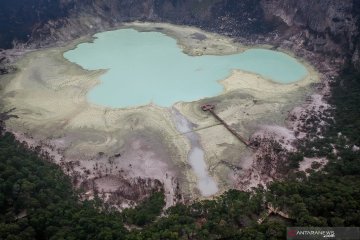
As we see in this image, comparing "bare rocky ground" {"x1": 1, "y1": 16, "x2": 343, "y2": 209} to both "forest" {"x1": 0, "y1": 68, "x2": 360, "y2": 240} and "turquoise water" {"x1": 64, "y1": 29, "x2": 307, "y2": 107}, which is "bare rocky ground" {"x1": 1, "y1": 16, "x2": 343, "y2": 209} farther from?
"turquoise water" {"x1": 64, "y1": 29, "x2": 307, "y2": 107}

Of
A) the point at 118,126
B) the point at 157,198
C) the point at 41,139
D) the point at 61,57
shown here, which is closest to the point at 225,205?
→ the point at 157,198

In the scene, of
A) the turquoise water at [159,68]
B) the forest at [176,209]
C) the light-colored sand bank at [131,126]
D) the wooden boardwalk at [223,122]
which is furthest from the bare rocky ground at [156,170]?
the turquoise water at [159,68]

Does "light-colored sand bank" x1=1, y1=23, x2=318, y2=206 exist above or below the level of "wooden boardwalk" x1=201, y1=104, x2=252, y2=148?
below

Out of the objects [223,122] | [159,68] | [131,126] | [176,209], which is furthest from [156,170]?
[159,68]

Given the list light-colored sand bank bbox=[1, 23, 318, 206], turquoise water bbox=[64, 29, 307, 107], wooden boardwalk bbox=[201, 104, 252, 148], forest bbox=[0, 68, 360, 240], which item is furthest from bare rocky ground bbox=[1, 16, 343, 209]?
turquoise water bbox=[64, 29, 307, 107]

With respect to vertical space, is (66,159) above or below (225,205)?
below

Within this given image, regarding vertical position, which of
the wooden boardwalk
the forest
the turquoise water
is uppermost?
the forest

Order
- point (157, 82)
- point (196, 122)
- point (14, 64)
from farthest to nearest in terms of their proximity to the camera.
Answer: point (14, 64)
point (157, 82)
point (196, 122)

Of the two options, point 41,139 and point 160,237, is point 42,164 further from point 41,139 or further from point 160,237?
point 160,237
